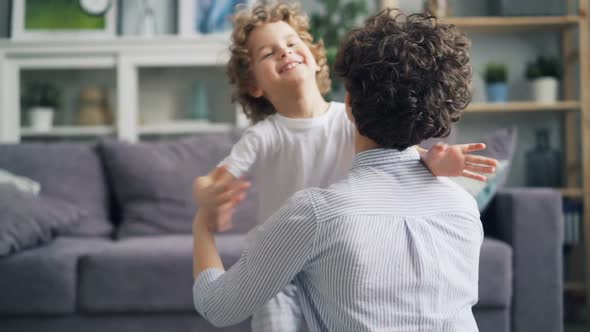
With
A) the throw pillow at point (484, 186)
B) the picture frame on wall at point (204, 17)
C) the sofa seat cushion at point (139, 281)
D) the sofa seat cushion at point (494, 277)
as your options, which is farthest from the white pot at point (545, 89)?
the sofa seat cushion at point (139, 281)

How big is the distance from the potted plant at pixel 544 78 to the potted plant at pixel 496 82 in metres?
A: 0.15

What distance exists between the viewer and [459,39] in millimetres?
902

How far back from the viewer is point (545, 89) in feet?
10.6

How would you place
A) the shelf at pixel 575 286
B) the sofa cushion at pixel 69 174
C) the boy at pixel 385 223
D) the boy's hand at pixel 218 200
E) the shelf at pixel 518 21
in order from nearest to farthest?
the boy at pixel 385 223 < the boy's hand at pixel 218 200 < the sofa cushion at pixel 69 174 < the shelf at pixel 575 286 < the shelf at pixel 518 21

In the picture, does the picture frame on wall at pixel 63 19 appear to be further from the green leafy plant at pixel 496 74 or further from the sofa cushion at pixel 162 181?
the green leafy plant at pixel 496 74

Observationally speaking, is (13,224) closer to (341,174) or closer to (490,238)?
(341,174)

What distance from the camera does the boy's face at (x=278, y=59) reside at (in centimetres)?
128

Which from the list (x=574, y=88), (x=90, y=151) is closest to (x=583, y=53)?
(x=574, y=88)

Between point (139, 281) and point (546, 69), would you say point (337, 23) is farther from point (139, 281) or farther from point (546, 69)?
point (139, 281)

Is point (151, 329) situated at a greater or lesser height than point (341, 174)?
lesser

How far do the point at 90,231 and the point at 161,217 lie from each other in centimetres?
33

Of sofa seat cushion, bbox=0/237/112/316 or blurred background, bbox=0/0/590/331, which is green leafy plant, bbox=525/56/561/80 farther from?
sofa seat cushion, bbox=0/237/112/316

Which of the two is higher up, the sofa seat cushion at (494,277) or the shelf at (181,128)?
the shelf at (181,128)

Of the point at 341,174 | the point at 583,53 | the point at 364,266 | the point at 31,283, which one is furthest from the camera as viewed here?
the point at 583,53
